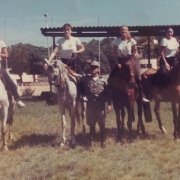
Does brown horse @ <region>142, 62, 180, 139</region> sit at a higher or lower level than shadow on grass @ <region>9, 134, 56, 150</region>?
higher

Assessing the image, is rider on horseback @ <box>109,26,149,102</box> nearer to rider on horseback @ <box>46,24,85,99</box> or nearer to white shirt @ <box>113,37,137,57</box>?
white shirt @ <box>113,37,137,57</box>

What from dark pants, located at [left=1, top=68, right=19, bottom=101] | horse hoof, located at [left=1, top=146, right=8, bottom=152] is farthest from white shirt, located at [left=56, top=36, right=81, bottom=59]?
horse hoof, located at [left=1, top=146, right=8, bottom=152]

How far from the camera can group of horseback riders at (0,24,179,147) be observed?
280 inches

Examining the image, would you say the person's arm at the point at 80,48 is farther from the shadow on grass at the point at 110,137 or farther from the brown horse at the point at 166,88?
the shadow on grass at the point at 110,137

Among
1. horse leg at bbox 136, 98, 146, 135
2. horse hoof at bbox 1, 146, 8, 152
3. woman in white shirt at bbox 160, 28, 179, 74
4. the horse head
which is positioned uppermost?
woman in white shirt at bbox 160, 28, 179, 74

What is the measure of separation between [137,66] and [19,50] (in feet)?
30.8

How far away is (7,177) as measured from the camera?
18.4ft

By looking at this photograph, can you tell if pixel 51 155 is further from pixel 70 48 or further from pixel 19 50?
pixel 19 50

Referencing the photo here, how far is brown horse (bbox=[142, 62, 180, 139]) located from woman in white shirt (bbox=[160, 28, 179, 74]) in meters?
0.25

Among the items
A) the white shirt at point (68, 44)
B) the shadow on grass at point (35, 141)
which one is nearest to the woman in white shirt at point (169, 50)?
the white shirt at point (68, 44)

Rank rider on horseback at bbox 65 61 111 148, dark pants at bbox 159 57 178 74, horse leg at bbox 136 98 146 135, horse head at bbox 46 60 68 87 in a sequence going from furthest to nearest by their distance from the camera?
horse leg at bbox 136 98 146 135 → dark pants at bbox 159 57 178 74 → rider on horseback at bbox 65 61 111 148 → horse head at bbox 46 60 68 87

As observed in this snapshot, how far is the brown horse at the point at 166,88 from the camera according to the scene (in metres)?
7.78

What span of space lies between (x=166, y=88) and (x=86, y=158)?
9.16 ft

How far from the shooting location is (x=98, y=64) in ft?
23.0
